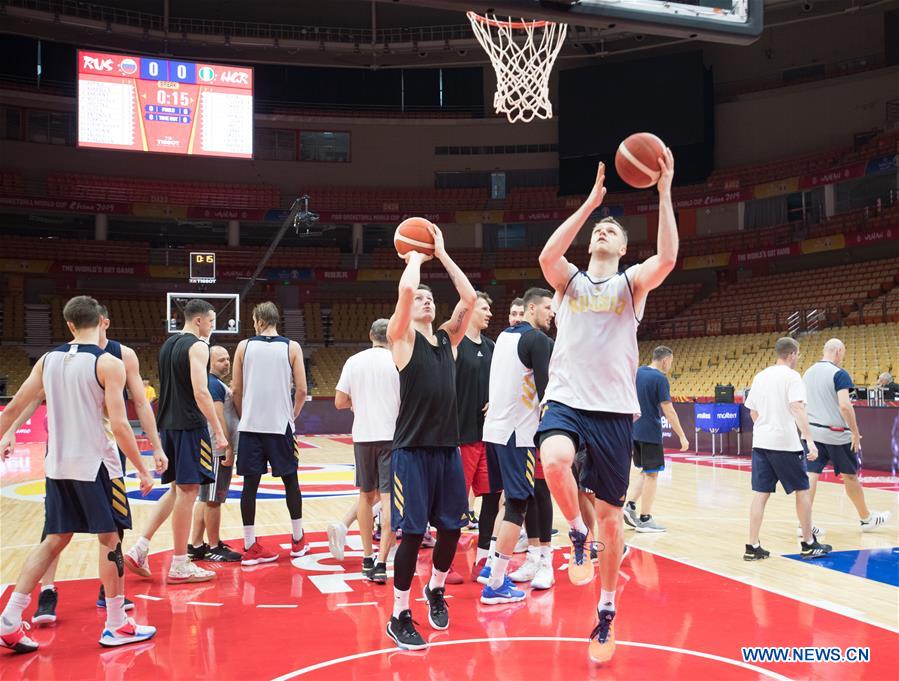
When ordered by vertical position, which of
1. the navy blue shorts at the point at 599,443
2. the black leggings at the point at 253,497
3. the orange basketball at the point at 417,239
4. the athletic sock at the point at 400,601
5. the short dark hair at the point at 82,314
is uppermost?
the orange basketball at the point at 417,239

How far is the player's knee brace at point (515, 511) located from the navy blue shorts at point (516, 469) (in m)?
0.03

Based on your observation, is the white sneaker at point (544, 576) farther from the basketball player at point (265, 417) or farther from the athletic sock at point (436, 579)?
the basketball player at point (265, 417)

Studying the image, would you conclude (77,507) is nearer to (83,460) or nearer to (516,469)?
(83,460)

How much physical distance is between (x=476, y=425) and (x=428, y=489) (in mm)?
1849

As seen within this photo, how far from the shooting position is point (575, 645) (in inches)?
173

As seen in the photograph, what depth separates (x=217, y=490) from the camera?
257 inches

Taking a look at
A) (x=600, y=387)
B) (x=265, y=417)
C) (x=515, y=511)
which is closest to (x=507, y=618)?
(x=515, y=511)

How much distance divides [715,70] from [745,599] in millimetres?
28442

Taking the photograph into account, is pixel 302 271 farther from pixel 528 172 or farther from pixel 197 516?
pixel 197 516

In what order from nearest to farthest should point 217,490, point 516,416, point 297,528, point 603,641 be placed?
Result: point 603,641
point 516,416
point 217,490
point 297,528

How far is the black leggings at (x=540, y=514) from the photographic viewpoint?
5.89 meters

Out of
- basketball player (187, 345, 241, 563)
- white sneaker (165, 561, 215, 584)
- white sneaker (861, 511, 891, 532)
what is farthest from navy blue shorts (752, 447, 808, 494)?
white sneaker (165, 561, 215, 584)

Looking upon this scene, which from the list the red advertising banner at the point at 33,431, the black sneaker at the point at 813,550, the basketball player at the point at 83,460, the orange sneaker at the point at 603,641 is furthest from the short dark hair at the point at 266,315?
the red advertising banner at the point at 33,431

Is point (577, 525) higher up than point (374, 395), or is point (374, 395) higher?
point (374, 395)
